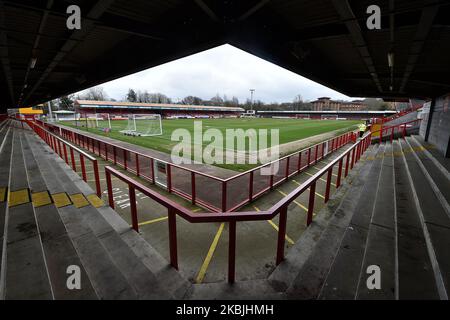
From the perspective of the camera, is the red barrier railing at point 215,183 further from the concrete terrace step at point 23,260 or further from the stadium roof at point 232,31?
the concrete terrace step at point 23,260

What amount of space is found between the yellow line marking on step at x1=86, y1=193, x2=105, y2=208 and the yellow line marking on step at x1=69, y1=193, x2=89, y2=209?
15 cm

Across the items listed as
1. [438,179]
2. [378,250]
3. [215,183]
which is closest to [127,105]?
[215,183]

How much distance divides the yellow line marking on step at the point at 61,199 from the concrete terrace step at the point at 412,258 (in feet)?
19.4

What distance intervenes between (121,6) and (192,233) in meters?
4.36

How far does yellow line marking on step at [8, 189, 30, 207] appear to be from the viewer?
13.6 ft

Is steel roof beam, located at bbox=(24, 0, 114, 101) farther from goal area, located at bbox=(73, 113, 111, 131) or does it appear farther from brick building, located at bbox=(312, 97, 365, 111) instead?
brick building, located at bbox=(312, 97, 365, 111)

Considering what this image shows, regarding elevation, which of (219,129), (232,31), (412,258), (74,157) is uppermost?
(232,31)

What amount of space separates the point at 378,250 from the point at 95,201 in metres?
5.66

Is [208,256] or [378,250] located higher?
[378,250]

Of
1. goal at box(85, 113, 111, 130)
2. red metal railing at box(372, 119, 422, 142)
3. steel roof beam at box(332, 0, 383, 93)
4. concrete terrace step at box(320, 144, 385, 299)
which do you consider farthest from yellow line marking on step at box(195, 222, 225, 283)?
goal at box(85, 113, 111, 130)

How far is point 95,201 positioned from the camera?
4.78 meters

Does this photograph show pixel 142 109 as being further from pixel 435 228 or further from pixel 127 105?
pixel 435 228

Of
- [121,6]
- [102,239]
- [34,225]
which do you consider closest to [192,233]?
[102,239]

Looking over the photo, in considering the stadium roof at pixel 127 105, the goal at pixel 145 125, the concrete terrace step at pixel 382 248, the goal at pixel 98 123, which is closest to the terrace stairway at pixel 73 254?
the concrete terrace step at pixel 382 248
